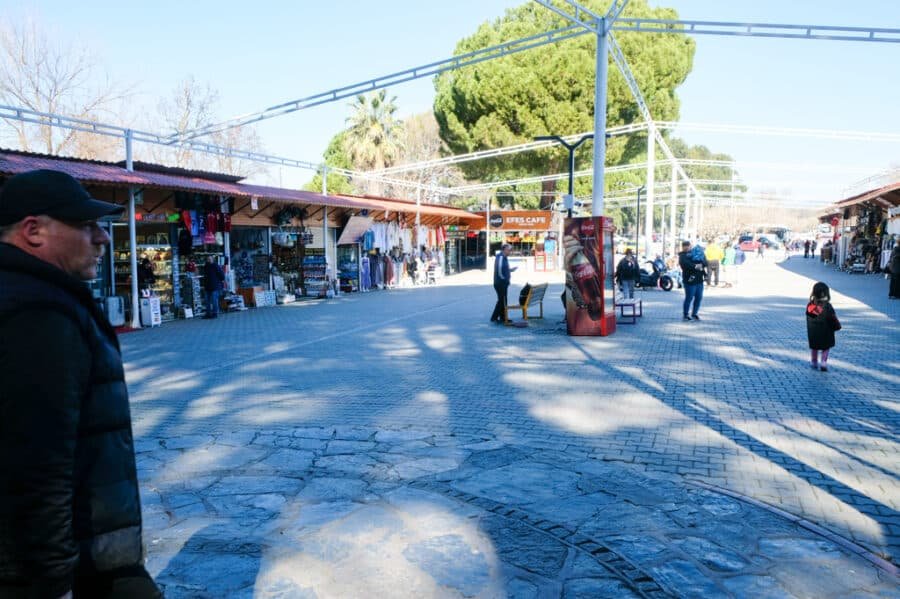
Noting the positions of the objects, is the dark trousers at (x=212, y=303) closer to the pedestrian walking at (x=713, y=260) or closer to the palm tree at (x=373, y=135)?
the pedestrian walking at (x=713, y=260)

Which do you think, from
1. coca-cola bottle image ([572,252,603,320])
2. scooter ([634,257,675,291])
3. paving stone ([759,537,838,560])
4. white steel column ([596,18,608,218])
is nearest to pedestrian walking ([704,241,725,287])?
scooter ([634,257,675,291])

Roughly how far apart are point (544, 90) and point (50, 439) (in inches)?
1468

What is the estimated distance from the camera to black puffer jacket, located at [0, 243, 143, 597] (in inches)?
67.0

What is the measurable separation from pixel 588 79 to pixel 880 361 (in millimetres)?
28946

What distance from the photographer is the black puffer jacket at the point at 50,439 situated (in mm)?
1702

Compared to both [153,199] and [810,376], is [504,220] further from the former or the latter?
[810,376]

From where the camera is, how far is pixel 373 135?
4672 centimetres

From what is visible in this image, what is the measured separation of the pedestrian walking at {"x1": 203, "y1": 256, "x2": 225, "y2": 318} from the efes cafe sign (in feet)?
76.8

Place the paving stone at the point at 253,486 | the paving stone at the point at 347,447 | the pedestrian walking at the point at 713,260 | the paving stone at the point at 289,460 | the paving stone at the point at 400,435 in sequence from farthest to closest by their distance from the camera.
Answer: the pedestrian walking at the point at 713,260 < the paving stone at the point at 400,435 < the paving stone at the point at 347,447 < the paving stone at the point at 289,460 < the paving stone at the point at 253,486

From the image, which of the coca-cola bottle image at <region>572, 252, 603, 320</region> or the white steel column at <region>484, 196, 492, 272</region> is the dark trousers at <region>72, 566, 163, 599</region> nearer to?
the coca-cola bottle image at <region>572, 252, 603, 320</region>

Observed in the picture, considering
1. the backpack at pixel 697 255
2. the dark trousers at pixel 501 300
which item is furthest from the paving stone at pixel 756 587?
the backpack at pixel 697 255

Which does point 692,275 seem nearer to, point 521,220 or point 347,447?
point 347,447

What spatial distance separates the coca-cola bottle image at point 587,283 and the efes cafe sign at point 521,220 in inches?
1044

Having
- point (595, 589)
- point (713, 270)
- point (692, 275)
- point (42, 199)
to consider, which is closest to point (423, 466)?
point (595, 589)
